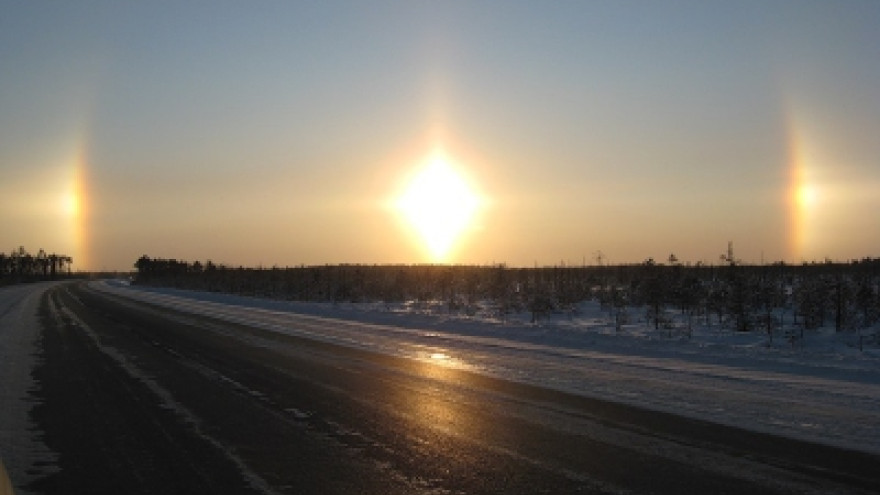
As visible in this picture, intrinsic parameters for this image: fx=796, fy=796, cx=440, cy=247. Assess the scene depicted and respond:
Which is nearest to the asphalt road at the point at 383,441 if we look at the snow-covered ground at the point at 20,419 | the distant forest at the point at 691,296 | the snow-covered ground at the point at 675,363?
the snow-covered ground at the point at 20,419

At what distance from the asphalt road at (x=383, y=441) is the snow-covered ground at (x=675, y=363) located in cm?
75

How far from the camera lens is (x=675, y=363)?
1313 cm

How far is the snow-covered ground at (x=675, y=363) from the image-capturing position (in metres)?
8.48

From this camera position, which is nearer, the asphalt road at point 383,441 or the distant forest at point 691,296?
the asphalt road at point 383,441

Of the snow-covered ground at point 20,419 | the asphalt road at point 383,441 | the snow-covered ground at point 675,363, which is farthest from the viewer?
the snow-covered ground at point 675,363

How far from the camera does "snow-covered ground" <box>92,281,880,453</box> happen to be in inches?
334

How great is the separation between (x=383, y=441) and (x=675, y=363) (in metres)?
7.26

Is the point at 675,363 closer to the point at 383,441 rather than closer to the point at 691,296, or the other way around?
the point at 383,441

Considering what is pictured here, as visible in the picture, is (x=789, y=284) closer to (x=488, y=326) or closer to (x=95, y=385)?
(x=488, y=326)

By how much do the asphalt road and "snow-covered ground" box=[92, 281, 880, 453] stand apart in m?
0.75

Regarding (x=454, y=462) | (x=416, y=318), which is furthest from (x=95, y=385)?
(x=416, y=318)

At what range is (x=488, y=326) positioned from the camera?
843 inches

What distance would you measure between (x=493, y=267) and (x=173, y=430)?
44615mm

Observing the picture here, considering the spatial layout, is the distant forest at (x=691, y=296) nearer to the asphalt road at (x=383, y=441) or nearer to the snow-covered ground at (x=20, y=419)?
the asphalt road at (x=383, y=441)
